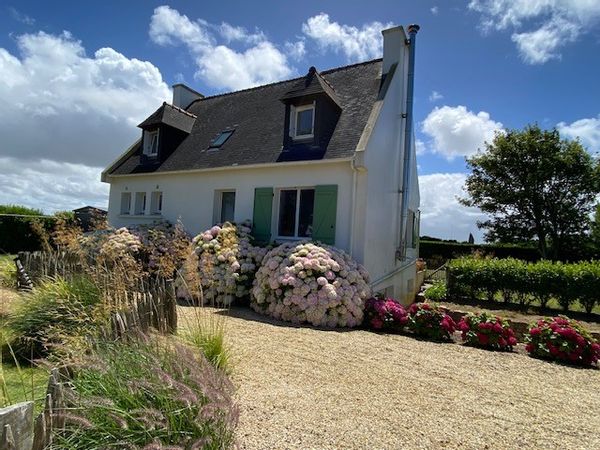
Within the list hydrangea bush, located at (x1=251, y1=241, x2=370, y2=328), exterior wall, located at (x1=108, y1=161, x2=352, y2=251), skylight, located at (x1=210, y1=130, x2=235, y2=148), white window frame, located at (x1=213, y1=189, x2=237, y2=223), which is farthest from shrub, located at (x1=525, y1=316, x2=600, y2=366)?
skylight, located at (x1=210, y1=130, x2=235, y2=148)

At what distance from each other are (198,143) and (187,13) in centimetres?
590

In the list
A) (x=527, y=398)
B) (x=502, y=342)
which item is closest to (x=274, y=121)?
(x=502, y=342)

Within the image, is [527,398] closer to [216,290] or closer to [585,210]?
[216,290]

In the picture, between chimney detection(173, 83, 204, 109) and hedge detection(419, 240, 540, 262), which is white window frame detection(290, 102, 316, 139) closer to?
chimney detection(173, 83, 204, 109)

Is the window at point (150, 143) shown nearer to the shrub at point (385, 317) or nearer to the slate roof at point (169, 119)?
the slate roof at point (169, 119)

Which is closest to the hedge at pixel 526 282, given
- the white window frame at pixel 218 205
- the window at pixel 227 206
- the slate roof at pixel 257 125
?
the slate roof at pixel 257 125

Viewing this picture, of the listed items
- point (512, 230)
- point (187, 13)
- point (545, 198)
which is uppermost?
point (187, 13)

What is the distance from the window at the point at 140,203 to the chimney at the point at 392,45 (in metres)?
10.3

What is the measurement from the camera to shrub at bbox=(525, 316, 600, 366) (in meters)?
5.45

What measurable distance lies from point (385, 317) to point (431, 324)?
929 mm

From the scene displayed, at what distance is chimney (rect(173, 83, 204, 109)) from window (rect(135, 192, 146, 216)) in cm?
525

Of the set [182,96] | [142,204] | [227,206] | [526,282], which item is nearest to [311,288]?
[227,206]

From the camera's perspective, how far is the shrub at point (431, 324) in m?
6.40

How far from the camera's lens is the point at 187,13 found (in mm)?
8422
